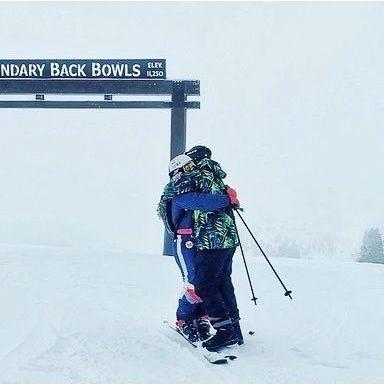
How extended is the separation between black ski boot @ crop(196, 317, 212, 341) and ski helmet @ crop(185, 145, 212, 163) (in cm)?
147

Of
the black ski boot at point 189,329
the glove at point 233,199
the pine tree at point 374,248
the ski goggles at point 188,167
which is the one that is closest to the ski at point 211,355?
the black ski boot at point 189,329

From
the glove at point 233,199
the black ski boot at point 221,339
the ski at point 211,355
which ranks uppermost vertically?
the glove at point 233,199

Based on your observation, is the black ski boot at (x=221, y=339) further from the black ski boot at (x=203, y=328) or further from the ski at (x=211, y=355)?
the black ski boot at (x=203, y=328)

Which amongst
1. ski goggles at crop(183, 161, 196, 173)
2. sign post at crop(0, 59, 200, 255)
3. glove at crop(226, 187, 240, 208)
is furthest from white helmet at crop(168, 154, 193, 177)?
sign post at crop(0, 59, 200, 255)

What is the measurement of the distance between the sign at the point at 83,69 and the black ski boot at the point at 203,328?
6.92 metres

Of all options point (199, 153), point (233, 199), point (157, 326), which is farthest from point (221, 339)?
point (199, 153)

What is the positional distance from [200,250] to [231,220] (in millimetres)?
451

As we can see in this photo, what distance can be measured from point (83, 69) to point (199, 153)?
689 cm

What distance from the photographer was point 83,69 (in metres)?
11.1

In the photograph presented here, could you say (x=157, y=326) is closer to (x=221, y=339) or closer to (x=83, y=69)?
(x=221, y=339)

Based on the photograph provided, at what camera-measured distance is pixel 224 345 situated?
4645 millimetres

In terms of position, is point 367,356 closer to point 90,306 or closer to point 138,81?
point 90,306

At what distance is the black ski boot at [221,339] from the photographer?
459cm

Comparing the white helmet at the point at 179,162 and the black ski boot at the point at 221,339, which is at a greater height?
the white helmet at the point at 179,162
